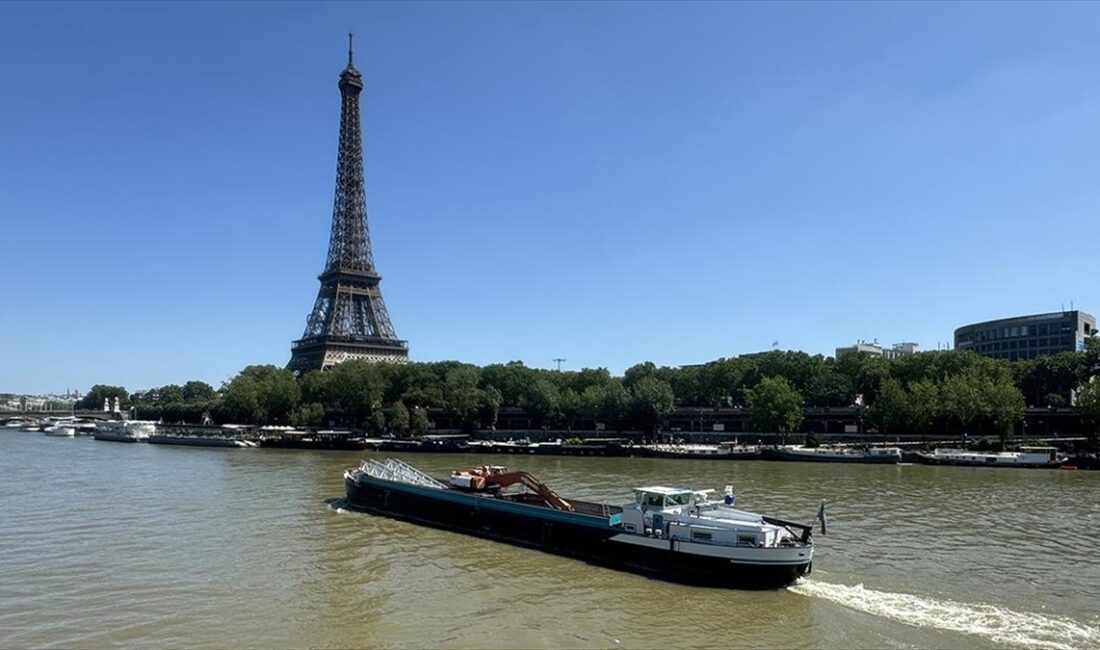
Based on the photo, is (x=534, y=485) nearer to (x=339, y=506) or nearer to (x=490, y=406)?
(x=339, y=506)

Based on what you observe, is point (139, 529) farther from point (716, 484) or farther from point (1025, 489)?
point (1025, 489)

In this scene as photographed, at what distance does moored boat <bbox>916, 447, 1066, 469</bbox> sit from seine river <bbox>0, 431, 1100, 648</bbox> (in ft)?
80.4

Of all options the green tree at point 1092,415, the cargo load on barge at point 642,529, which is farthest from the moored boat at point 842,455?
the cargo load on barge at point 642,529

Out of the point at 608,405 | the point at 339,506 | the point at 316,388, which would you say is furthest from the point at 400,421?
the point at 339,506

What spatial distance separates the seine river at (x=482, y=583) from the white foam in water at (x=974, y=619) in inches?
3.2

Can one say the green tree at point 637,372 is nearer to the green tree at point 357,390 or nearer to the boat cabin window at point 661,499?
the green tree at point 357,390

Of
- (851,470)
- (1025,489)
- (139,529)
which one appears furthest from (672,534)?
(851,470)

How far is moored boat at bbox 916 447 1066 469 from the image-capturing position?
74000mm

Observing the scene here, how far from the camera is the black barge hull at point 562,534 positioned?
28172 mm

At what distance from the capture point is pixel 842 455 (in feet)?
275

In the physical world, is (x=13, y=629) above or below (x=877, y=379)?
below

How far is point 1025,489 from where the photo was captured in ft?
184

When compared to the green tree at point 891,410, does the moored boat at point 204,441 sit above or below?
below

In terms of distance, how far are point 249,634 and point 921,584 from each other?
23604 millimetres
